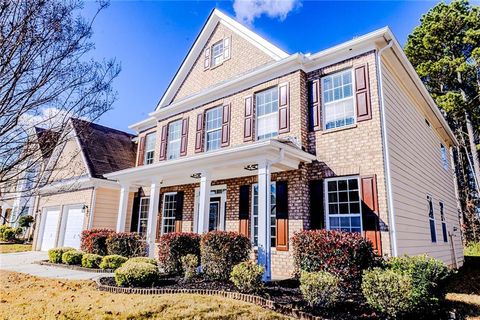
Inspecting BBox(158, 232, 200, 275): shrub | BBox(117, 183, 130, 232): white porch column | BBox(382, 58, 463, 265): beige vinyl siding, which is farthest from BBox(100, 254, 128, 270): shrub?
BBox(382, 58, 463, 265): beige vinyl siding

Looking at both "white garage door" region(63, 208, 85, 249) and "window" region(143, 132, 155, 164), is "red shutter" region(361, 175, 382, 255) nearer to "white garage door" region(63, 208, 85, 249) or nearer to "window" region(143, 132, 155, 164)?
"window" region(143, 132, 155, 164)

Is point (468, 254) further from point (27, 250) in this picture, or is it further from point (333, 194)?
point (27, 250)

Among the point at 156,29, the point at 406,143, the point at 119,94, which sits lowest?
the point at 119,94

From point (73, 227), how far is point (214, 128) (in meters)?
9.59

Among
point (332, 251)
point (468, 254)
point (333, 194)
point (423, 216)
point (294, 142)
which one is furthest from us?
point (468, 254)

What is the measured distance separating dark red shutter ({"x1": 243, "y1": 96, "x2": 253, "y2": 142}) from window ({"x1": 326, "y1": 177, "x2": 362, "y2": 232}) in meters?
3.31

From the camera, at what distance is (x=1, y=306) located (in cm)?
620

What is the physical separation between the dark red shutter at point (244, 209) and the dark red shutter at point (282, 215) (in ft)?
4.32

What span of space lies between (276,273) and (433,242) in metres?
6.23

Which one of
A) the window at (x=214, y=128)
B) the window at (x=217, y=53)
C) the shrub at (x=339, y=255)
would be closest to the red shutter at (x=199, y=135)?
the window at (x=214, y=128)

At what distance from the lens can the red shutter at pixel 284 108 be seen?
981 centimetres

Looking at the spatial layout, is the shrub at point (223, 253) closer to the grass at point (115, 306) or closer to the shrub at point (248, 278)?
the shrub at point (248, 278)

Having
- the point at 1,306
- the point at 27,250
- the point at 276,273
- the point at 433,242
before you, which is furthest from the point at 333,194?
the point at 27,250

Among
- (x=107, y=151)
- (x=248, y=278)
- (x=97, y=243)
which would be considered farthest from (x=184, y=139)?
(x=248, y=278)
